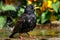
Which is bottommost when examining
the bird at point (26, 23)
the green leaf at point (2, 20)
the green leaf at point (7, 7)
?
the green leaf at point (2, 20)

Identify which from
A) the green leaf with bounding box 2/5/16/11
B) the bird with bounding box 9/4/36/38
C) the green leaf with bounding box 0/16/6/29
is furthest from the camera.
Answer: the green leaf with bounding box 2/5/16/11

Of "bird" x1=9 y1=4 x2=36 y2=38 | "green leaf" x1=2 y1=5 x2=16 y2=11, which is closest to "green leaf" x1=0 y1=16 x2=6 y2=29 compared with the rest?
"green leaf" x1=2 y1=5 x2=16 y2=11

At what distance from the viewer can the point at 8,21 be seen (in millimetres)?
9398

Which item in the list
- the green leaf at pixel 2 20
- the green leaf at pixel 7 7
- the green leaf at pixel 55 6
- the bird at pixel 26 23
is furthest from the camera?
the green leaf at pixel 7 7

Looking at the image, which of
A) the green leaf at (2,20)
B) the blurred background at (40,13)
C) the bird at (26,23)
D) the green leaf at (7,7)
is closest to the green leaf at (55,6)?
the blurred background at (40,13)

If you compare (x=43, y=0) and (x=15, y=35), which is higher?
(x=43, y=0)

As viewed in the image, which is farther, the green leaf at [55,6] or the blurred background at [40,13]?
the green leaf at [55,6]

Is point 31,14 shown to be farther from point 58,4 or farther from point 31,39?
point 58,4

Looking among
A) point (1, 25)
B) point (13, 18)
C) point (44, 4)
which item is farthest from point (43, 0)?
point (1, 25)

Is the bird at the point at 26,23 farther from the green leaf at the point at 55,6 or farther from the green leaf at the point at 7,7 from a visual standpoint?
the green leaf at the point at 7,7

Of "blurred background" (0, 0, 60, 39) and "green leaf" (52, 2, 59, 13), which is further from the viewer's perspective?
"green leaf" (52, 2, 59, 13)

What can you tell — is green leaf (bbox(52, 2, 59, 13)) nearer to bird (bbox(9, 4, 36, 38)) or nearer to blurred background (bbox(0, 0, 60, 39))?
blurred background (bbox(0, 0, 60, 39))

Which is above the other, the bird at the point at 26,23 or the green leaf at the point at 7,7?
the green leaf at the point at 7,7

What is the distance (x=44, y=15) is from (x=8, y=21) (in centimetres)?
121
